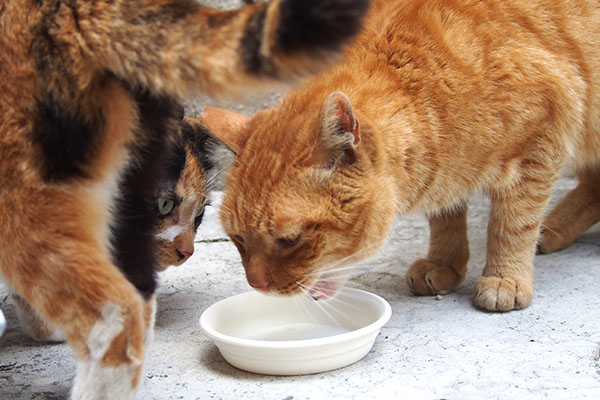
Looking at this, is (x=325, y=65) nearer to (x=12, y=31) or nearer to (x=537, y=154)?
(x=12, y=31)

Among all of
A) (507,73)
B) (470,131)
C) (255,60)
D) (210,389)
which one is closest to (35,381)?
(210,389)

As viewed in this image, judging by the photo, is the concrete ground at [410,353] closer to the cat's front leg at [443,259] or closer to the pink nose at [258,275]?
the cat's front leg at [443,259]

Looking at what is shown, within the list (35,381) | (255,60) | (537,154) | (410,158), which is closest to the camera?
(255,60)

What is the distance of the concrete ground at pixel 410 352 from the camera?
77.9 inches

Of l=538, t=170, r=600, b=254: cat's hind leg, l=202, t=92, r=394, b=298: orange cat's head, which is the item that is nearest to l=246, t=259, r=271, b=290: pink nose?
l=202, t=92, r=394, b=298: orange cat's head

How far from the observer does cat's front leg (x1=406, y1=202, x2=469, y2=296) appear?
8.93ft

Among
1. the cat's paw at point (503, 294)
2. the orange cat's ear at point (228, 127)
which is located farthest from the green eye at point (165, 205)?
the cat's paw at point (503, 294)

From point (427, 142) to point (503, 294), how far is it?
24.4 inches

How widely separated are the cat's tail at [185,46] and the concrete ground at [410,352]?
23 centimetres

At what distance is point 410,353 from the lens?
2215 millimetres

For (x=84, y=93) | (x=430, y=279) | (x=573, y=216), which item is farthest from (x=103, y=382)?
(x=573, y=216)

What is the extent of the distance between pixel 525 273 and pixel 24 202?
183cm

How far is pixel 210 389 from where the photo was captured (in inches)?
80.2

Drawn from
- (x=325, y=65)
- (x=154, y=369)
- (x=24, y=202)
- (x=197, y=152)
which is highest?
(x=325, y=65)
